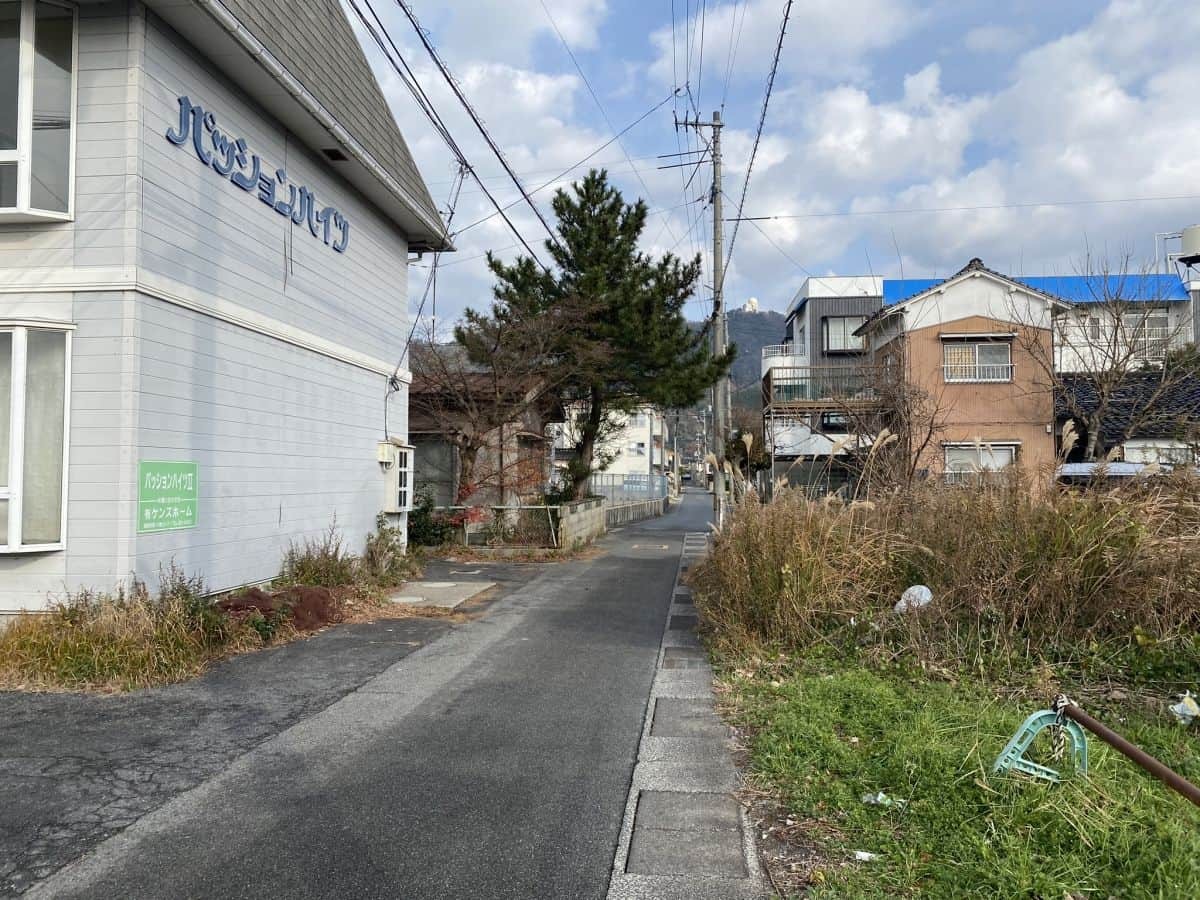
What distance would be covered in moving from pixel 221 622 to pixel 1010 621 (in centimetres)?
666

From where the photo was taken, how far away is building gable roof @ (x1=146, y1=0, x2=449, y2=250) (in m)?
8.19

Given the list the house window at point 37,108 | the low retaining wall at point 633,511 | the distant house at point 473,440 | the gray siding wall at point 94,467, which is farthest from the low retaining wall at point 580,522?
the house window at point 37,108

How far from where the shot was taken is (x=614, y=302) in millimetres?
20156

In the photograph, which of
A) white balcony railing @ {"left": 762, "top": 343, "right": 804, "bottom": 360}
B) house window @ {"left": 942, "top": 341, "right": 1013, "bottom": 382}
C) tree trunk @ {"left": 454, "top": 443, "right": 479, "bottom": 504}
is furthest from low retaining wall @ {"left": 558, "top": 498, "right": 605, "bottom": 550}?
white balcony railing @ {"left": 762, "top": 343, "right": 804, "bottom": 360}

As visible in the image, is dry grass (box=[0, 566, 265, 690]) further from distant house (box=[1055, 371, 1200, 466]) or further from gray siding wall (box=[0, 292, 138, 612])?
distant house (box=[1055, 371, 1200, 466])

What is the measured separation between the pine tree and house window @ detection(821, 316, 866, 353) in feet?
71.3

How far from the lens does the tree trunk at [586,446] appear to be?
21.8 metres

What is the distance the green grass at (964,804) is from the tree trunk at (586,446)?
1621 cm

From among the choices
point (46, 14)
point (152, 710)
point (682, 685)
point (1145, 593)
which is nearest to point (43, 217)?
point (46, 14)

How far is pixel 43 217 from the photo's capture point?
24.1 ft

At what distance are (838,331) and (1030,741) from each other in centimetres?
4095

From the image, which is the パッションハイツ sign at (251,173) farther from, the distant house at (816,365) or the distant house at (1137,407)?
the distant house at (1137,407)

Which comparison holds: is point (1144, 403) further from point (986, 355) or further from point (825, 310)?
point (825, 310)

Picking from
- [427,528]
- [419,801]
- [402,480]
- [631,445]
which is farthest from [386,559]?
[631,445]
